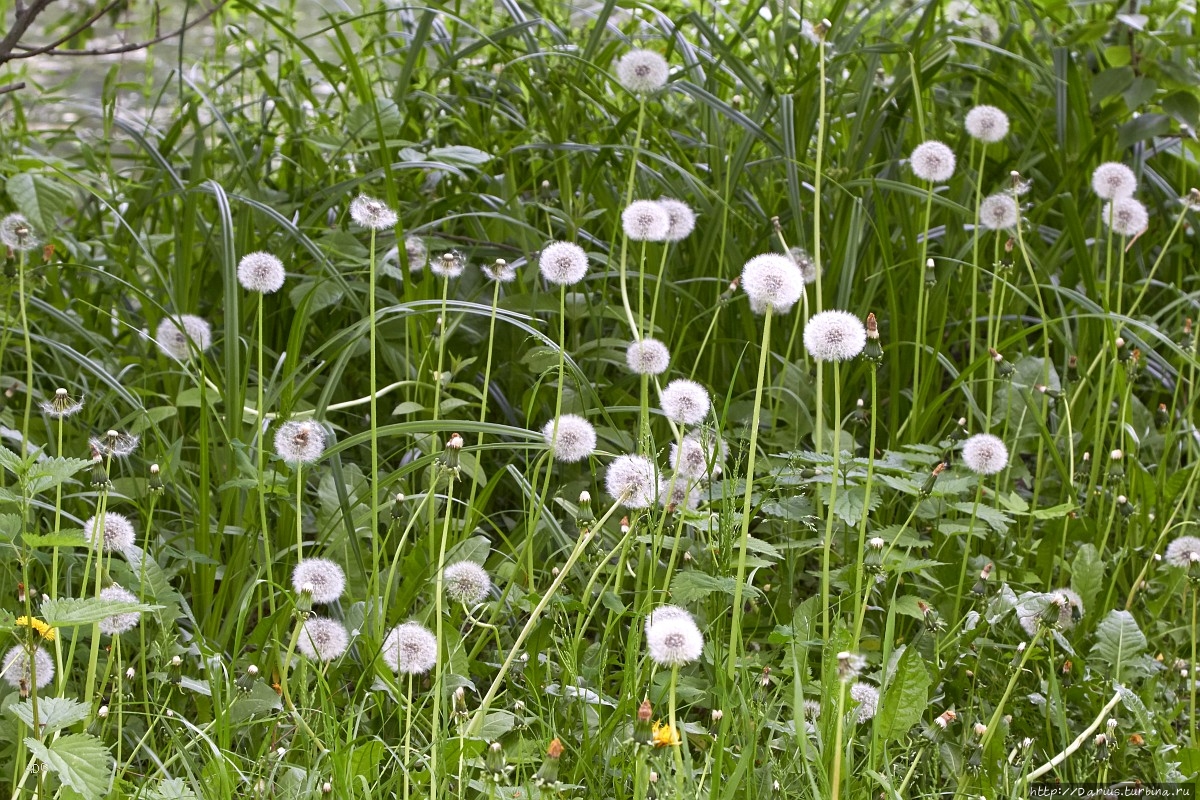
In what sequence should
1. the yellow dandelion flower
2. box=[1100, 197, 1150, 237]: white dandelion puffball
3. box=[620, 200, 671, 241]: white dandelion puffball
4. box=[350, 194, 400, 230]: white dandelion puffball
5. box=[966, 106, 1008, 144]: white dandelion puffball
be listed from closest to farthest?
1. the yellow dandelion flower
2. box=[350, 194, 400, 230]: white dandelion puffball
3. box=[620, 200, 671, 241]: white dandelion puffball
4. box=[966, 106, 1008, 144]: white dandelion puffball
5. box=[1100, 197, 1150, 237]: white dandelion puffball

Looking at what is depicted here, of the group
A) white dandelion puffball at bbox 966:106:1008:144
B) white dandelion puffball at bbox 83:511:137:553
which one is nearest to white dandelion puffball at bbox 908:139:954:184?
white dandelion puffball at bbox 966:106:1008:144

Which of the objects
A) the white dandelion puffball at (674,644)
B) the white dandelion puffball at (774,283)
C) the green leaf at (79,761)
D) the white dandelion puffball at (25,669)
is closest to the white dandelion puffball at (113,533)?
the white dandelion puffball at (25,669)

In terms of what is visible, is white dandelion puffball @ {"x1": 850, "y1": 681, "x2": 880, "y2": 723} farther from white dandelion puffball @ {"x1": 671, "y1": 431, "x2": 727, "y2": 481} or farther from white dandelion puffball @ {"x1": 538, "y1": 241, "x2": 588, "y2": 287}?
white dandelion puffball @ {"x1": 538, "y1": 241, "x2": 588, "y2": 287}

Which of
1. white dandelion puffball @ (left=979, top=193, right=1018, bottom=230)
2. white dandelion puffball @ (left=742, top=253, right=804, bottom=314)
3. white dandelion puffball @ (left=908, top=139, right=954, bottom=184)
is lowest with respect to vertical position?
white dandelion puffball @ (left=979, top=193, right=1018, bottom=230)

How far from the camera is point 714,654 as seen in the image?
148cm

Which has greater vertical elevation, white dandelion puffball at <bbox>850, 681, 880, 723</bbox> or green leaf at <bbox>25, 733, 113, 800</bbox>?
green leaf at <bbox>25, 733, 113, 800</bbox>

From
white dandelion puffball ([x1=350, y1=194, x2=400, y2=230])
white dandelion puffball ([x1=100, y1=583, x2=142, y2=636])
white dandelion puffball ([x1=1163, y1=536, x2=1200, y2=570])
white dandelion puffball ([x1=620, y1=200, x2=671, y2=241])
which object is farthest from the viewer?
white dandelion puffball ([x1=1163, y1=536, x2=1200, y2=570])

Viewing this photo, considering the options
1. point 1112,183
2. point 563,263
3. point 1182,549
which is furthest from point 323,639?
point 1112,183

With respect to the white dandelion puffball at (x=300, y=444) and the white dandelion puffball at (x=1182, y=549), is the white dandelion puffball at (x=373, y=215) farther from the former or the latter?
the white dandelion puffball at (x=1182, y=549)

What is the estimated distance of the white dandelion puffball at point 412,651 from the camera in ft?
4.90

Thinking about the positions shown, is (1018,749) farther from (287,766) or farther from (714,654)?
(287,766)

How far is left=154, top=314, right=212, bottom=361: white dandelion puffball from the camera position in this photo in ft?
6.62

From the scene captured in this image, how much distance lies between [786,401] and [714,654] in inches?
32.6

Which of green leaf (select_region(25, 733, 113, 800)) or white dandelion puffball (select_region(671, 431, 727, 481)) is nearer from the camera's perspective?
green leaf (select_region(25, 733, 113, 800))
